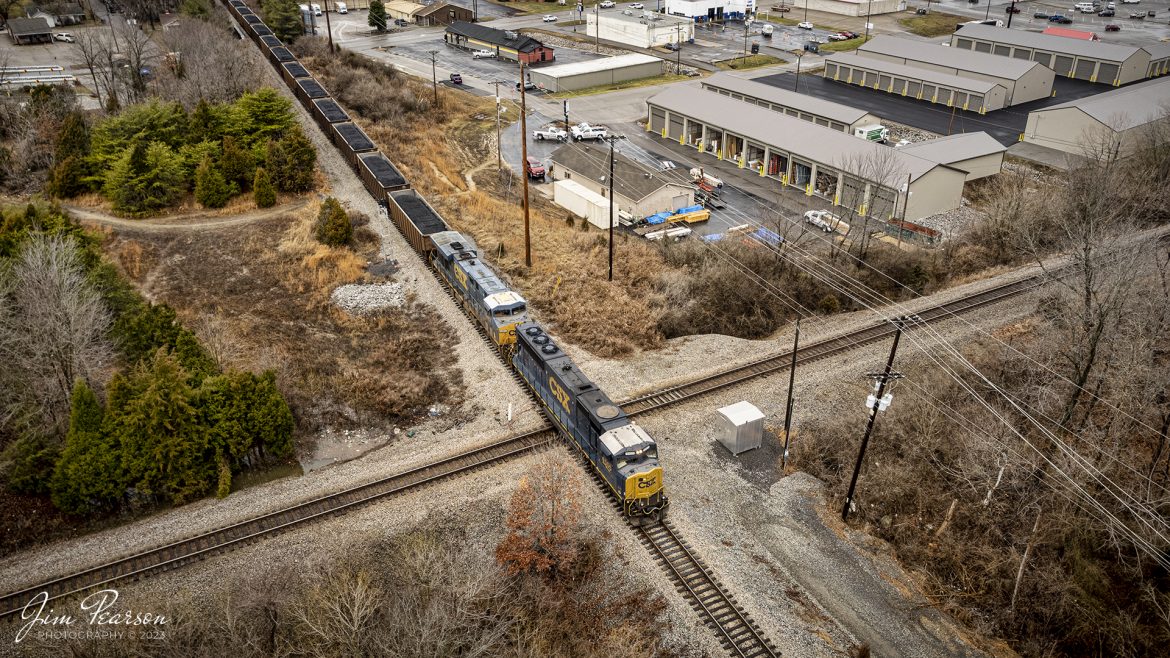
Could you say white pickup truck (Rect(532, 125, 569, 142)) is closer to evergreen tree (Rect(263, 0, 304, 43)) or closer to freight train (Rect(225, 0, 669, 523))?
freight train (Rect(225, 0, 669, 523))

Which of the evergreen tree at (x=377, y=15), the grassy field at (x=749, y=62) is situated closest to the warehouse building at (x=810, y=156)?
the grassy field at (x=749, y=62)

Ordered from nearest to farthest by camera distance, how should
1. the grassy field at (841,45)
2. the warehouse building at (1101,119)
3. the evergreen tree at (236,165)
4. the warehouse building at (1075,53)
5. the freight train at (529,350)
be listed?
the freight train at (529,350)
the evergreen tree at (236,165)
the warehouse building at (1101,119)
the warehouse building at (1075,53)
the grassy field at (841,45)

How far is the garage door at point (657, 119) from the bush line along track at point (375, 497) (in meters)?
41.0

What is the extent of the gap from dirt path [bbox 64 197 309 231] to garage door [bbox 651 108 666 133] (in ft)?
120

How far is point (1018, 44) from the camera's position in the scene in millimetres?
94688

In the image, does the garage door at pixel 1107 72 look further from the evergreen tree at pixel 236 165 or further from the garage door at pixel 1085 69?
the evergreen tree at pixel 236 165

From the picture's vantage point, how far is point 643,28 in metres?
108

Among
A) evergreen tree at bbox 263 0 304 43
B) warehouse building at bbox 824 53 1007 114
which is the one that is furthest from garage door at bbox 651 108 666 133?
evergreen tree at bbox 263 0 304 43

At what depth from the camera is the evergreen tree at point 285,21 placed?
100 metres

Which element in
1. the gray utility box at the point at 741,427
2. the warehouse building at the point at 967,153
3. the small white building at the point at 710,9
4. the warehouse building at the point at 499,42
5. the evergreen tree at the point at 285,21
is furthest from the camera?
the small white building at the point at 710,9

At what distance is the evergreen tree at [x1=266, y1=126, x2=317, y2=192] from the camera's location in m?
54.8

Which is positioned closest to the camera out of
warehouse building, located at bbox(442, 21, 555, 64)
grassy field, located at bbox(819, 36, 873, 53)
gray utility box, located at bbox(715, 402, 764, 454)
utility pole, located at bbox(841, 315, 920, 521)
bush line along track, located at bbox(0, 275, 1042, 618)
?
utility pole, located at bbox(841, 315, 920, 521)

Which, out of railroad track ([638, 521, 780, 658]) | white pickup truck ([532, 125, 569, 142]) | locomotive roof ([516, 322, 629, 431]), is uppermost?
locomotive roof ([516, 322, 629, 431])

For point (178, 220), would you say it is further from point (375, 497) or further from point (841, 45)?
point (841, 45)
